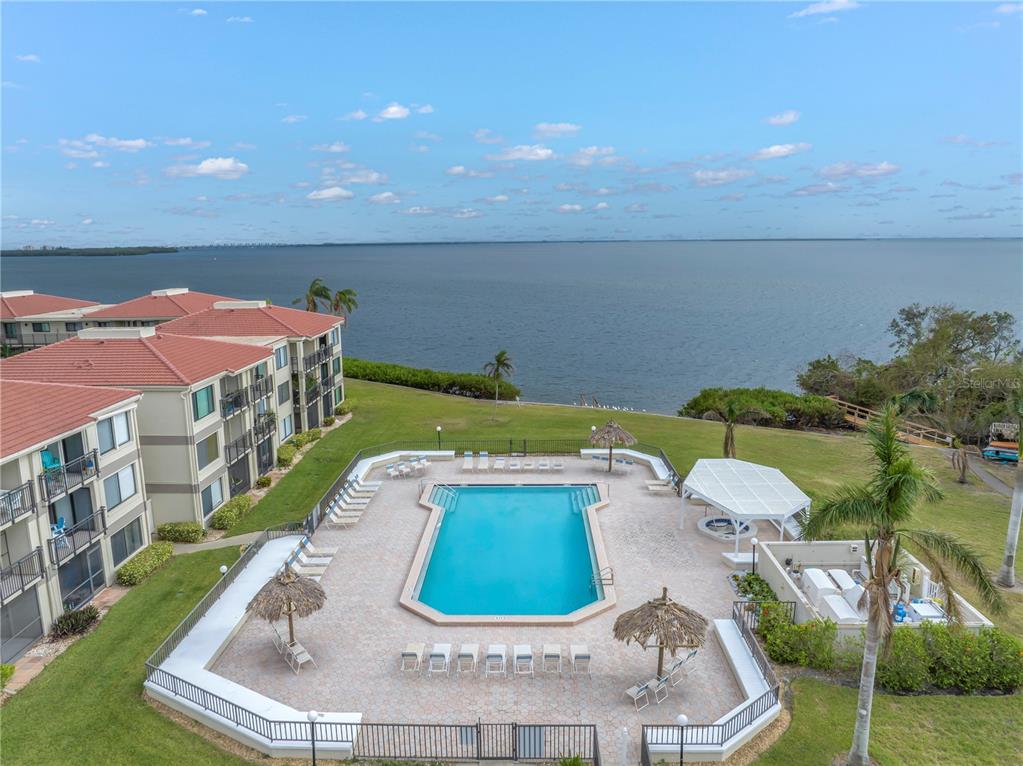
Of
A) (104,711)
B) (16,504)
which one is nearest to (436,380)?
(16,504)

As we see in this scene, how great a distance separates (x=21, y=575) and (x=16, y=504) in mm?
2035

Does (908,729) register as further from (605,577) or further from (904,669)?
(605,577)

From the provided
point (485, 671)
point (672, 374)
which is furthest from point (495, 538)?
point (672, 374)

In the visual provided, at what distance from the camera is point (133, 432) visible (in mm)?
24344

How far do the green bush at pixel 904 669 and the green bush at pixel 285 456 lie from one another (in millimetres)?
28825

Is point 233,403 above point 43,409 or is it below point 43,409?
below

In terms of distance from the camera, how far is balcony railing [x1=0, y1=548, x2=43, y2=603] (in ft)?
58.7

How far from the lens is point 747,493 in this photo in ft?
84.2

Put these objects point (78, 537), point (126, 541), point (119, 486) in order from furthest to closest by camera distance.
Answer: point (126, 541) < point (119, 486) < point (78, 537)

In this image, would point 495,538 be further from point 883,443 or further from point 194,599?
point 883,443

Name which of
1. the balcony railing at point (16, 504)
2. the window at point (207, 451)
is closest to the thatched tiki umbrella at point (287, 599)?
the balcony railing at point (16, 504)

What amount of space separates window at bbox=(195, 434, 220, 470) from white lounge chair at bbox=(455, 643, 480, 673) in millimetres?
15207

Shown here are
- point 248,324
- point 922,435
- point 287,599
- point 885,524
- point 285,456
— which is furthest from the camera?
point 922,435

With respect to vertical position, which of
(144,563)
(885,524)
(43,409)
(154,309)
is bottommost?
(144,563)
